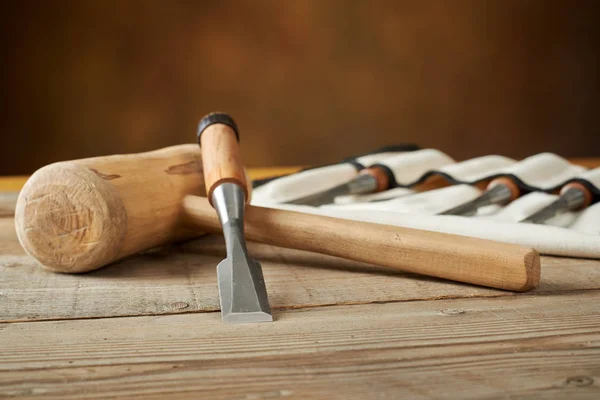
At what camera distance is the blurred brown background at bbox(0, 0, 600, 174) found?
13.4ft

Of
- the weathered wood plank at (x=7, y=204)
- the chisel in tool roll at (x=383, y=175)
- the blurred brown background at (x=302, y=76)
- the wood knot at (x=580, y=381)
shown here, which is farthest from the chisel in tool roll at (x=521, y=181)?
the blurred brown background at (x=302, y=76)

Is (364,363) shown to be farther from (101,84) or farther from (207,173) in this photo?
(101,84)

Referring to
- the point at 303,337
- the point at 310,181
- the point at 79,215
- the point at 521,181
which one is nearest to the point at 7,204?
the point at 79,215

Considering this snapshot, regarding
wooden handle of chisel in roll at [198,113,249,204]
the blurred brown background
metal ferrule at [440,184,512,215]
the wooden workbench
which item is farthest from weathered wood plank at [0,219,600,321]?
the blurred brown background

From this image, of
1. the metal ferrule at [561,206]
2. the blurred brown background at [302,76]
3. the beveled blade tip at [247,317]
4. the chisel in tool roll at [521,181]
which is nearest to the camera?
the beveled blade tip at [247,317]

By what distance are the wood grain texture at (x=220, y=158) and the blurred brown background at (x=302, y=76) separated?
317 centimetres

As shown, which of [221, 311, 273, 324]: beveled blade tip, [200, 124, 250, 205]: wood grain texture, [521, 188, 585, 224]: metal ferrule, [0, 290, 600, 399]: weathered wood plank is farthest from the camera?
[521, 188, 585, 224]: metal ferrule

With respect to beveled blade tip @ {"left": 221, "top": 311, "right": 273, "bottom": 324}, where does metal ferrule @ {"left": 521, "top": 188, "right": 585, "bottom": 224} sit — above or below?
below

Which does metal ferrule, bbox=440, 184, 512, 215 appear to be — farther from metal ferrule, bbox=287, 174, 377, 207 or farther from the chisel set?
metal ferrule, bbox=287, 174, 377, 207

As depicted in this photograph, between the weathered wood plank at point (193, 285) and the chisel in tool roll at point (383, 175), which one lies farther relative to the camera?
the chisel in tool roll at point (383, 175)

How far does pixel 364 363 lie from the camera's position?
2.21ft

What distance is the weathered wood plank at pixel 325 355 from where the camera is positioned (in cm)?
62

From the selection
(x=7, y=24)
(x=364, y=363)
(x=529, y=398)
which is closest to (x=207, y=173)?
(x=364, y=363)

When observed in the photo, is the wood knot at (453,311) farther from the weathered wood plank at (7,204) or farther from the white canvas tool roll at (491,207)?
the weathered wood plank at (7,204)
